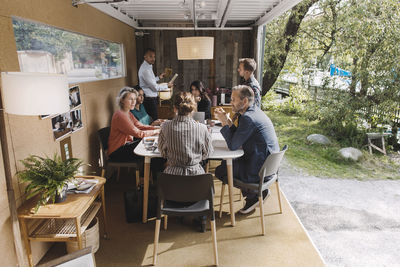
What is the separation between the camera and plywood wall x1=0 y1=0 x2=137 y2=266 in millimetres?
1994

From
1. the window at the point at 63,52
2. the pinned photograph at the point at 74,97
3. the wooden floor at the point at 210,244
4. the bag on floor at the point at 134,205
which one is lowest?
the wooden floor at the point at 210,244

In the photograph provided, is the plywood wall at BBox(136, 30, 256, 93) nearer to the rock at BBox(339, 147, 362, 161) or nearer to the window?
the window

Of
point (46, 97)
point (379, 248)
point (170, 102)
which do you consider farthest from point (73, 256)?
point (170, 102)

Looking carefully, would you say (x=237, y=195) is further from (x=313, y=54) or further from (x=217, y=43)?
(x=313, y=54)

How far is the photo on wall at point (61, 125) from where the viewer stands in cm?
271

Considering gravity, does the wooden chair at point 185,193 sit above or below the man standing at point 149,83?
below

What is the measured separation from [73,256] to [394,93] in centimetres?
627

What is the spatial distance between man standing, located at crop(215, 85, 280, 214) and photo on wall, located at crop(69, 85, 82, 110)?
159 cm

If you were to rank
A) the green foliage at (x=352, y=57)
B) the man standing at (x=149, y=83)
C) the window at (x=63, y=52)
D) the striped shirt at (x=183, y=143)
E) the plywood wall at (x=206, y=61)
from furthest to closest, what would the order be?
the plywood wall at (x=206, y=61)
the green foliage at (x=352, y=57)
the man standing at (x=149, y=83)
the striped shirt at (x=183, y=143)
the window at (x=63, y=52)

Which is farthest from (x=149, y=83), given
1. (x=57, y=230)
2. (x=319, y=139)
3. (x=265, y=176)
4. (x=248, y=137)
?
(x=319, y=139)

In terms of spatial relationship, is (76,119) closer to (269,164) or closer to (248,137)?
(248,137)

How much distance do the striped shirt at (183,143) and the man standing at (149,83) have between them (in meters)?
2.63

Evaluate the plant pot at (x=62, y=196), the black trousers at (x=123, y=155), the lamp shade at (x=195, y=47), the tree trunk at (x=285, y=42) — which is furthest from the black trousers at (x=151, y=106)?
the tree trunk at (x=285, y=42)

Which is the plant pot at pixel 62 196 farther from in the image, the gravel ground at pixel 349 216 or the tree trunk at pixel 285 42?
the tree trunk at pixel 285 42
